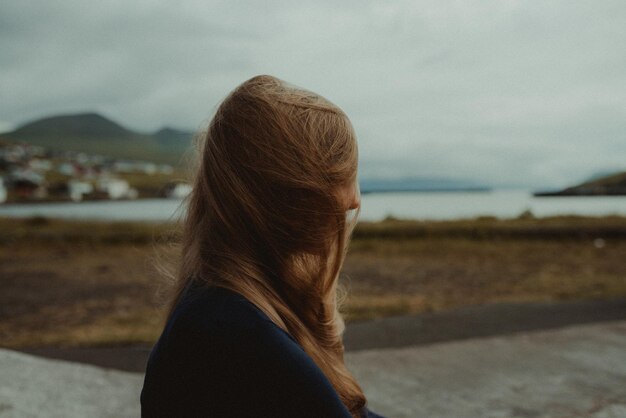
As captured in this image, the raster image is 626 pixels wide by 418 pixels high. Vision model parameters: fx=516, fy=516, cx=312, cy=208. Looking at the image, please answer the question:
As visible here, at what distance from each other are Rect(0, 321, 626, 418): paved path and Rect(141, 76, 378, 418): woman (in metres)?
1.90

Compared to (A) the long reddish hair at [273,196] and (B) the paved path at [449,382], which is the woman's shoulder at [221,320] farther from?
(B) the paved path at [449,382]

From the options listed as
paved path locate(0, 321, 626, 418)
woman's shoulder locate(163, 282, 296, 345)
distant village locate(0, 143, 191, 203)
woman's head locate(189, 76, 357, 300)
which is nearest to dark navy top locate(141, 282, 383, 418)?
woman's shoulder locate(163, 282, 296, 345)

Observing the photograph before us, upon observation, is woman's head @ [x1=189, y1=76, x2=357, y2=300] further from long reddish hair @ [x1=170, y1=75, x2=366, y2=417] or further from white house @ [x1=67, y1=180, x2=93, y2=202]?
white house @ [x1=67, y1=180, x2=93, y2=202]

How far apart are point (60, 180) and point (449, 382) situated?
102 meters

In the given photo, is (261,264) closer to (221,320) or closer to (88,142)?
(221,320)

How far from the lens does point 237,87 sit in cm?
130

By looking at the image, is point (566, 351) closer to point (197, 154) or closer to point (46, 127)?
point (197, 154)

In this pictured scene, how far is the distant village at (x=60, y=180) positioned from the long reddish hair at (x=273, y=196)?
47.1m

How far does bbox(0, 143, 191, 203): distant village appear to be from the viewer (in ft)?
246

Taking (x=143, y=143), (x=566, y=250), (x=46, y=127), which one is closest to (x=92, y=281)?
(x=566, y=250)

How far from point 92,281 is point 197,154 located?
8.03m

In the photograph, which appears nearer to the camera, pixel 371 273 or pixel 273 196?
pixel 273 196

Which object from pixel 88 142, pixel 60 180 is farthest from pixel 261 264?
pixel 88 142

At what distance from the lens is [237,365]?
105cm
